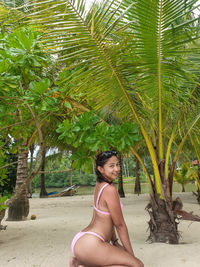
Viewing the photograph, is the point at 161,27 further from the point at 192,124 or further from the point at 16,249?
the point at 16,249

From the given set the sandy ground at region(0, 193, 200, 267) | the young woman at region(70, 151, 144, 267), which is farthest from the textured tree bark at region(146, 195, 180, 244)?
the young woman at region(70, 151, 144, 267)

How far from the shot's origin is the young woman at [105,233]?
179 cm

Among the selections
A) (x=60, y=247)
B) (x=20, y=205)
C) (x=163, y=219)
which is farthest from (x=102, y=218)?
(x=20, y=205)

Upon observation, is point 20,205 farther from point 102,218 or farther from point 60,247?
point 102,218

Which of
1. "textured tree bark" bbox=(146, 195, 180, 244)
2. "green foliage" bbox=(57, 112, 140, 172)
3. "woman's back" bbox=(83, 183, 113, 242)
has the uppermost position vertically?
"green foliage" bbox=(57, 112, 140, 172)

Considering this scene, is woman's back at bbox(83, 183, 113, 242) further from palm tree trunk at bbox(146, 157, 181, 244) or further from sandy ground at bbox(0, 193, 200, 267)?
palm tree trunk at bbox(146, 157, 181, 244)

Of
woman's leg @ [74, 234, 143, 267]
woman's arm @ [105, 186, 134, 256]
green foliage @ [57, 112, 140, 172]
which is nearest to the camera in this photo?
woman's leg @ [74, 234, 143, 267]

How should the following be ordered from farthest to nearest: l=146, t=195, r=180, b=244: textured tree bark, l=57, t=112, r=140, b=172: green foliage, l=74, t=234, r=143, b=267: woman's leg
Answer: l=146, t=195, r=180, b=244: textured tree bark
l=57, t=112, r=140, b=172: green foliage
l=74, t=234, r=143, b=267: woman's leg

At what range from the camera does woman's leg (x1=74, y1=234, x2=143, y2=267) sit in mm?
1780

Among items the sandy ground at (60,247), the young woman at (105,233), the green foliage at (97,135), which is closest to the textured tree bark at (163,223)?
the sandy ground at (60,247)

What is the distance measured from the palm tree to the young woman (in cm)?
103

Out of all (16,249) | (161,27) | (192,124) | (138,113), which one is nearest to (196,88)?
(192,124)

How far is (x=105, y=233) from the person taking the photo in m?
1.90

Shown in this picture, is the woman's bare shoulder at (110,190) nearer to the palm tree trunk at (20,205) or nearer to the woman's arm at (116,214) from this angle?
the woman's arm at (116,214)
